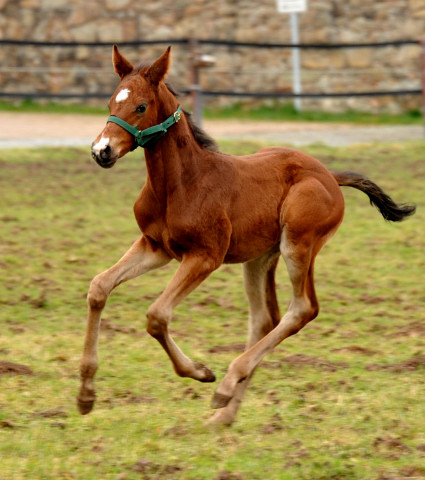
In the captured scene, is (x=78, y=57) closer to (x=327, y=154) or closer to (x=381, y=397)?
(x=327, y=154)

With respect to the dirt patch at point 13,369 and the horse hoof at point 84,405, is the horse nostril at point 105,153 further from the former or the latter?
the dirt patch at point 13,369

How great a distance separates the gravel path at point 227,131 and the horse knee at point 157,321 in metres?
9.80

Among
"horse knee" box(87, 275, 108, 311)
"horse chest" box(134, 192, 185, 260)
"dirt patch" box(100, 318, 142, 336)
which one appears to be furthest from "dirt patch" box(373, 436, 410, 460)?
"dirt patch" box(100, 318, 142, 336)

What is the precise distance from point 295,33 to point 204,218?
1322 cm

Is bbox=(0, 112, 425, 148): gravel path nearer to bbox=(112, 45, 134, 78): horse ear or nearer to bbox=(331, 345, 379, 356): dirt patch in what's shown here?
bbox=(331, 345, 379, 356): dirt patch

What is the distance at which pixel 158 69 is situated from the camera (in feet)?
15.7

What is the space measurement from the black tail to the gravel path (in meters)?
8.62

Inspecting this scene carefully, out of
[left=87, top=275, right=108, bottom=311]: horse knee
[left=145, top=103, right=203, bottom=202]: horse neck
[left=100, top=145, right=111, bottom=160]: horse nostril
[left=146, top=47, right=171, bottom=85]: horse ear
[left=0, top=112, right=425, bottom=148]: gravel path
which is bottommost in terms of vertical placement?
[left=0, top=112, right=425, bottom=148]: gravel path

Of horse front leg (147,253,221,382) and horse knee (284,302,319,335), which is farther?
horse knee (284,302,319,335)

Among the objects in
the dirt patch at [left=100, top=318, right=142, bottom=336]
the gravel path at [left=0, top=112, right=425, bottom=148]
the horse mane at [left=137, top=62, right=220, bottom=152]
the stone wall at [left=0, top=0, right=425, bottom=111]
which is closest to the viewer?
the horse mane at [left=137, top=62, right=220, bottom=152]

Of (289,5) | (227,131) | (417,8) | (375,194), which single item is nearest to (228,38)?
(289,5)

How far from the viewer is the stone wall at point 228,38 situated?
1809cm

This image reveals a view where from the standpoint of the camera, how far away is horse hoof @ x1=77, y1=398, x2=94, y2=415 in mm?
4793

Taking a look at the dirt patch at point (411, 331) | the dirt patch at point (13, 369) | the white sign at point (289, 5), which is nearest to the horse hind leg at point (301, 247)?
the dirt patch at point (13, 369)
